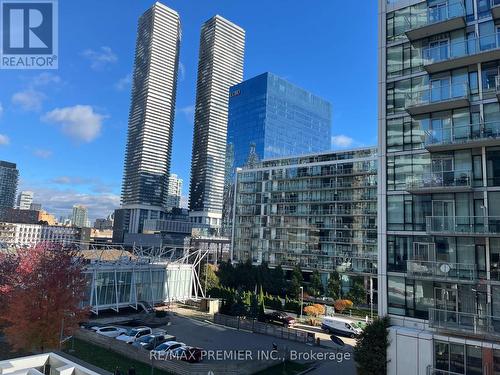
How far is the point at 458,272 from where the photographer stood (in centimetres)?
2302

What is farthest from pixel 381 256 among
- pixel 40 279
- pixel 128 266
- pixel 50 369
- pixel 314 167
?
pixel 314 167

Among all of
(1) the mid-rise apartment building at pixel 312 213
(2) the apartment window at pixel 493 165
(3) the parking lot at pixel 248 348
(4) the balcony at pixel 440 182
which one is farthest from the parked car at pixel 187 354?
(1) the mid-rise apartment building at pixel 312 213

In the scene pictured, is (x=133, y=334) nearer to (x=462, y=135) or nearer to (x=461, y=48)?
(x=462, y=135)

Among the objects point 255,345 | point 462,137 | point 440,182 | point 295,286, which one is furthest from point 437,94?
point 295,286

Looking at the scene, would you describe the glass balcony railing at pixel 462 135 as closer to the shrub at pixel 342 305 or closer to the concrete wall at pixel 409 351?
the concrete wall at pixel 409 351

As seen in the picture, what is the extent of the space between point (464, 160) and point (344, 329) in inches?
1037

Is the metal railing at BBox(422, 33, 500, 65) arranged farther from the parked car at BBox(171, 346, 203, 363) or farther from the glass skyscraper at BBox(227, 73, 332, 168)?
the glass skyscraper at BBox(227, 73, 332, 168)

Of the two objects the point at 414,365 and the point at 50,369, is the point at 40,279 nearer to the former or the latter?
the point at 50,369

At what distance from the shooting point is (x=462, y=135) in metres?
24.1

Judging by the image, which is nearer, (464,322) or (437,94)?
(464,322)

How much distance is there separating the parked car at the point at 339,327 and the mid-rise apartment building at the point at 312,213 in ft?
87.4

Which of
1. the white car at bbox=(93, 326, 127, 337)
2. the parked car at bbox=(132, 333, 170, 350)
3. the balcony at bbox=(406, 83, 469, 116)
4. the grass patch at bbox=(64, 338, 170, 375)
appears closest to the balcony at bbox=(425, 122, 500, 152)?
the balcony at bbox=(406, 83, 469, 116)

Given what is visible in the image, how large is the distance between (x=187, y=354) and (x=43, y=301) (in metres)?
11.0

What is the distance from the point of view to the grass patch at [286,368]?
29195 mm
